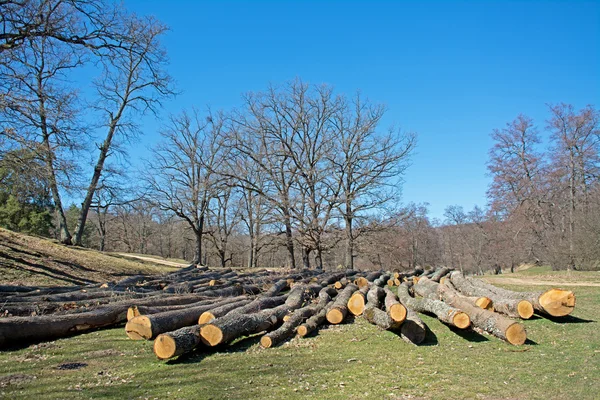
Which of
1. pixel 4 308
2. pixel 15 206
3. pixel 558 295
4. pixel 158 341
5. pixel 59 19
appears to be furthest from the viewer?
pixel 15 206

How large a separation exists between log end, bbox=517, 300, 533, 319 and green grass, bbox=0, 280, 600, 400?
56 centimetres

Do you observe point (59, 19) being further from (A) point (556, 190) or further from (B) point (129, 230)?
(B) point (129, 230)

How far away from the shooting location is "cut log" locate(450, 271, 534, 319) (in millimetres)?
8367

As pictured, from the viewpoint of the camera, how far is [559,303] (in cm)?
820

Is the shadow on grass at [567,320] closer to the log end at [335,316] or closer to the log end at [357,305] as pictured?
the log end at [357,305]

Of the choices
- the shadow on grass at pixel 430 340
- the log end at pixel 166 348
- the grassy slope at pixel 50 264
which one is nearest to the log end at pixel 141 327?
the log end at pixel 166 348

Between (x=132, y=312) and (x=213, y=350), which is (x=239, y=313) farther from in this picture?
(x=132, y=312)

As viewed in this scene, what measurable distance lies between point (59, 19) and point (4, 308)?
6.98 m

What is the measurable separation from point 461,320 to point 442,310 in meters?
0.70

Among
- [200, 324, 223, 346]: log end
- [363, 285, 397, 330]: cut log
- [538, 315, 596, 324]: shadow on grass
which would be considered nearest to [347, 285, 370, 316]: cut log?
[363, 285, 397, 330]: cut log

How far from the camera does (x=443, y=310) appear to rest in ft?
26.1

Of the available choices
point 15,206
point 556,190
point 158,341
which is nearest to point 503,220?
point 556,190

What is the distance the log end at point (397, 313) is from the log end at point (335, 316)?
1564 mm

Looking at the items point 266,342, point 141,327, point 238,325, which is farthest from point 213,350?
point 141,327
